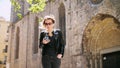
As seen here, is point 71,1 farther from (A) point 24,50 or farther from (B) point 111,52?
(A) point 24,50

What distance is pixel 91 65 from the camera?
16.9 meters

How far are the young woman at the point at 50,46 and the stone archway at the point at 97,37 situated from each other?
1176 cm

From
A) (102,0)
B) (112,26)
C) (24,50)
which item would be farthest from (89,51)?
(24,50)

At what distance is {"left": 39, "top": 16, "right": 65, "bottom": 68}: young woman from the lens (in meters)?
4.41

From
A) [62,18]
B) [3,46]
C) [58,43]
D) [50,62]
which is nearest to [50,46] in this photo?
[58,43]

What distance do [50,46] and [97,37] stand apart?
1272cm

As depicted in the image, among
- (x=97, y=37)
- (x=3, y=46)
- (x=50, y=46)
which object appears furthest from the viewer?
(x=3, y=46)

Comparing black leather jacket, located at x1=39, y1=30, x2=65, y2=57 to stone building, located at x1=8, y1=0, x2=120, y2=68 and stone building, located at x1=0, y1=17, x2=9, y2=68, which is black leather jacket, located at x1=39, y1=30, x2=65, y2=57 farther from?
stone building, located at x1=0, y1=17, x2=9, y2=68

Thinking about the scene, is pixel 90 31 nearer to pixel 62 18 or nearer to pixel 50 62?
pixel 62 18

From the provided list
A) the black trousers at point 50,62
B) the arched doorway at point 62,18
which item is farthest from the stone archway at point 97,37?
the black trousers at point 50,62

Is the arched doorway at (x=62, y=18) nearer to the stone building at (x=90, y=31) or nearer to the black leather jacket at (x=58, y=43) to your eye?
the stone building at (x=90, y=31)

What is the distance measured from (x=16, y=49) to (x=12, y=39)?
5.13 ft

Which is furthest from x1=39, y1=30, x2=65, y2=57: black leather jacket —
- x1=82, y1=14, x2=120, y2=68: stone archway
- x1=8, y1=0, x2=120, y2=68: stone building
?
x1=82, y1=14, x2=120, y2=68: stone archway

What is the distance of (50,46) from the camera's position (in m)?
4.54
